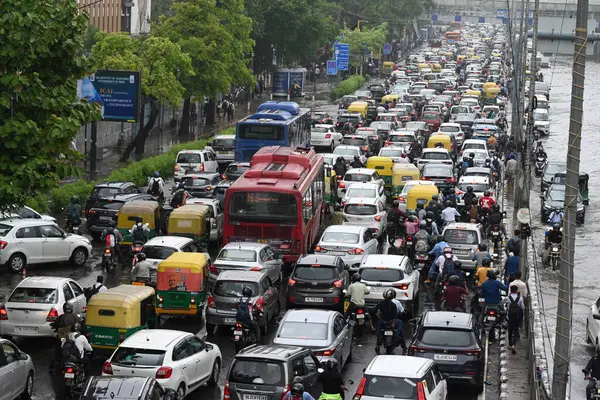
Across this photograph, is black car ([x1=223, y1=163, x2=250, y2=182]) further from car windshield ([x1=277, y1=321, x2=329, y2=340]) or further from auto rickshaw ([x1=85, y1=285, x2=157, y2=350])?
car windshield ([x1=277, y1=321, x2=329, y2=340])

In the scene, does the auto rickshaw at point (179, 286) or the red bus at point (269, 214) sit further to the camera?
the red bus at point (269, 214)

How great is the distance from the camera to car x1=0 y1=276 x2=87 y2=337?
2447 cm

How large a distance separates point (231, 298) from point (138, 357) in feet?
17.9

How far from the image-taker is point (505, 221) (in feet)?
142

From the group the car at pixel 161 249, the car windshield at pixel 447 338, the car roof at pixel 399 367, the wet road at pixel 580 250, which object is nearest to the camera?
the car roof at pixel 399 367

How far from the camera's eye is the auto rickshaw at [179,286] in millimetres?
26703

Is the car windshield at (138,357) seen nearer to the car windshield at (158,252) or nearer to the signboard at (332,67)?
the car windshield at (158,252)

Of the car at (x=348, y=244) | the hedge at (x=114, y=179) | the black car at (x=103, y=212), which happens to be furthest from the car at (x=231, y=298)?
the black car at (x=103, y=212)

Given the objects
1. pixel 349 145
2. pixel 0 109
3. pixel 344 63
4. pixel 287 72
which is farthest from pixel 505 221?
pixel 344 63

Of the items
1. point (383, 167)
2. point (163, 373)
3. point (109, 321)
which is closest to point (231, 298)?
point (109, 321)

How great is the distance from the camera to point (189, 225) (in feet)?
113

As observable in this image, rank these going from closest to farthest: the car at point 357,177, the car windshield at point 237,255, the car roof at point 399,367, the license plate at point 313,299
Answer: the car roof at point 399,367 → the license plate at point 313,299 → the car windshield at point 237,255 → the car at point 357,177

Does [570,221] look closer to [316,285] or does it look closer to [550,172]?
[316,285]

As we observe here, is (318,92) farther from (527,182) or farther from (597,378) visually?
(597,378)
